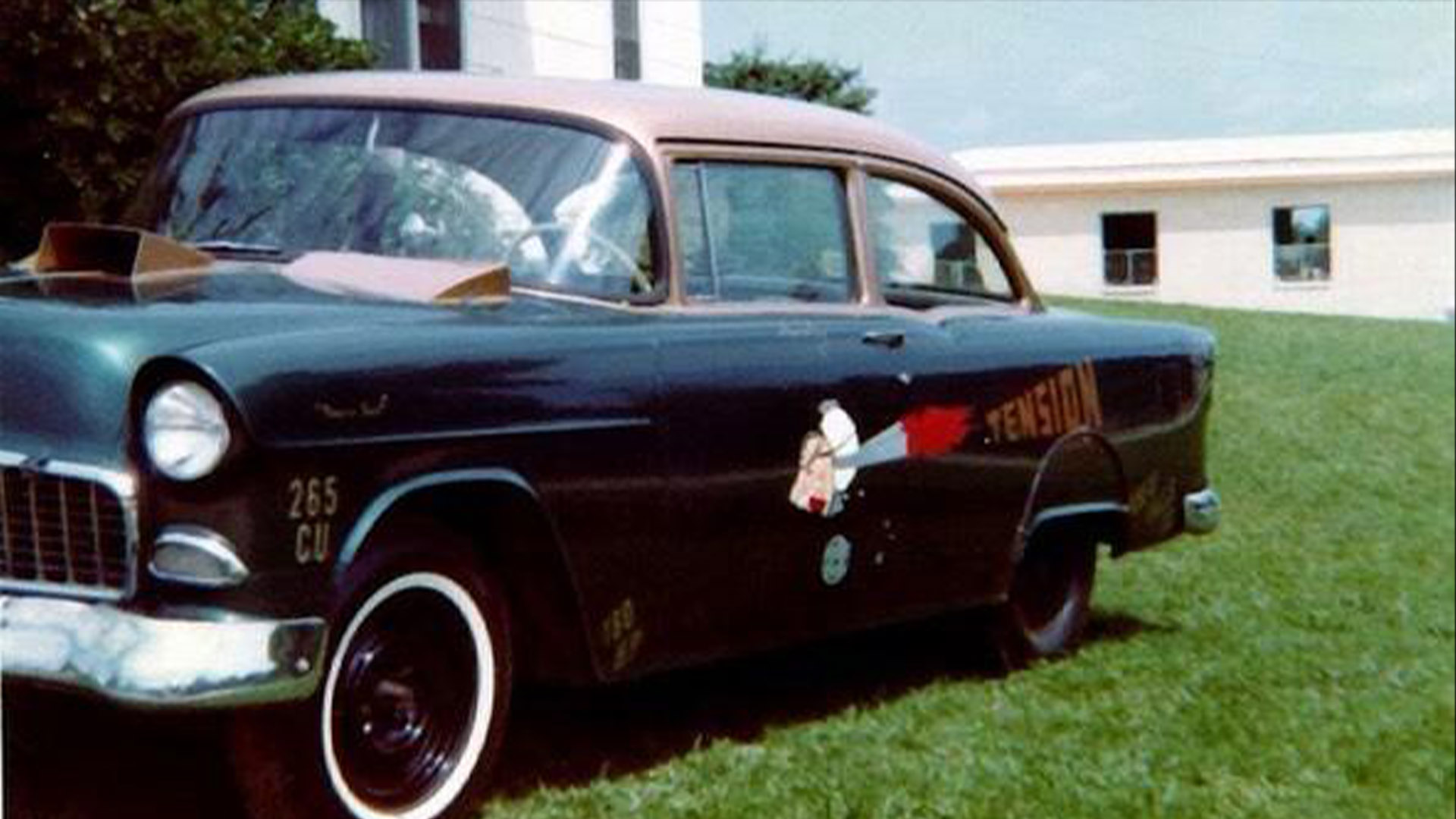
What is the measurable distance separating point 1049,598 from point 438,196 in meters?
2.15

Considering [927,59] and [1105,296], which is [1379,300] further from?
[927,59]

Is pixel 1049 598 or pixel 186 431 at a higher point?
pixel 186 431

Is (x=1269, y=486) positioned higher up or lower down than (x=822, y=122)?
lower down

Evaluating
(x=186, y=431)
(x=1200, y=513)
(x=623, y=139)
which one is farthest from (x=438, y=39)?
(x=1200, y=513)

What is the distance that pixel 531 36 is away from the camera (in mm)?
4457

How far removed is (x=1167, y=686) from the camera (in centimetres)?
511

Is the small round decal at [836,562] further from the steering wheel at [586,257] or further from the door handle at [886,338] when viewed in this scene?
the steering wheel at [586,257]

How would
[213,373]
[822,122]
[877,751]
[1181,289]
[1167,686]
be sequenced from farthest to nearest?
1. [1181,289]
2. [1167,686]
3. [822,122]
4. [877,751]
5. [213,373]

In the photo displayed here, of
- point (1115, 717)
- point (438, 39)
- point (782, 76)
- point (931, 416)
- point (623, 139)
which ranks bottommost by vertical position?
point (1115, 717)

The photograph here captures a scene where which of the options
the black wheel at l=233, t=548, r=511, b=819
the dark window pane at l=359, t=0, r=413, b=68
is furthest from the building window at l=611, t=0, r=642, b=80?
the black wheel at l=233, t=548, r=511, b=819

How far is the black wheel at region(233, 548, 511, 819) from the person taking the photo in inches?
131

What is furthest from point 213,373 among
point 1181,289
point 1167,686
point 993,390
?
point 1181,289

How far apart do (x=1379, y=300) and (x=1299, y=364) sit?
2908 millimetres

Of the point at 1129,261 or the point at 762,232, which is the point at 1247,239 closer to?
the point at 1129,261
